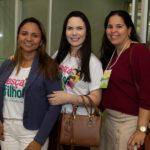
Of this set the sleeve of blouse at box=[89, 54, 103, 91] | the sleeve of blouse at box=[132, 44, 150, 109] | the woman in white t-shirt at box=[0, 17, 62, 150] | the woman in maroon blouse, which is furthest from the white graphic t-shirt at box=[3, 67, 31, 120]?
the sleeve of blouse at box=[132, 44, 150, 109]

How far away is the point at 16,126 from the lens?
1.58m

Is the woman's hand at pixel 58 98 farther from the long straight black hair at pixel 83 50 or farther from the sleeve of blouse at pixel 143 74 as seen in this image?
the sleeve of blouse at pixel 143 74

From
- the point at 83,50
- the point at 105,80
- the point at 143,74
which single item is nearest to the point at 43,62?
the point at 83,50

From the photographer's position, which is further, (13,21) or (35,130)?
(13,21)

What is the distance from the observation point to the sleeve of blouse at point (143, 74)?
5.06ft

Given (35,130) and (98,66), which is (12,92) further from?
(98,66)

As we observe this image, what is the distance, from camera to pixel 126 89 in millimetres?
1649

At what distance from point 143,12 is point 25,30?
144 cm

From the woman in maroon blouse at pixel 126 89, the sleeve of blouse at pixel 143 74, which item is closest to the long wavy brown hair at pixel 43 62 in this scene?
the woman in maroon blouse at pixel 126 89

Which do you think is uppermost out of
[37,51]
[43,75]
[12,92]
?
[37,51]

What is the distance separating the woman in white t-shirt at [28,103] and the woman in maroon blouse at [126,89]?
45 centimetres

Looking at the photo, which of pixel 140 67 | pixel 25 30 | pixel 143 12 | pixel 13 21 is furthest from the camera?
pixel 13 21

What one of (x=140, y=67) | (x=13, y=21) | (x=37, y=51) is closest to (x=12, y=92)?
(x=37, y=51)

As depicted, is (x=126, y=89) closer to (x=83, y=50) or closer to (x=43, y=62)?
(x=83, y=50)
